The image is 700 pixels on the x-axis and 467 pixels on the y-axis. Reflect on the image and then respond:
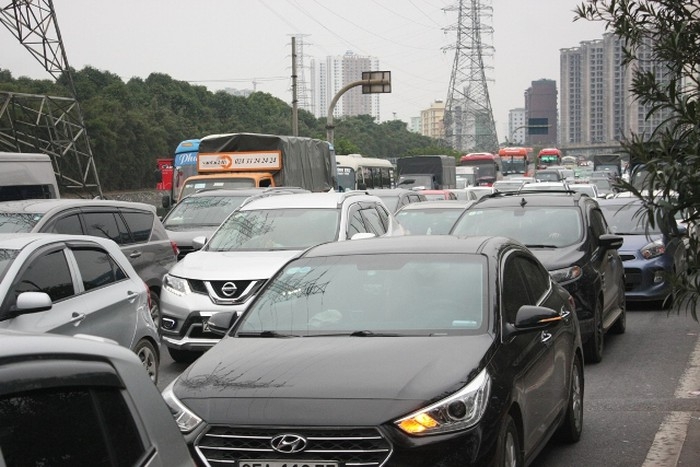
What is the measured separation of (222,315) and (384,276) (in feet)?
3.50

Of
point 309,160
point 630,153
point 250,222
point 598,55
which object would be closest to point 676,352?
point 250,222

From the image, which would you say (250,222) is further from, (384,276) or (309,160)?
(309,160)

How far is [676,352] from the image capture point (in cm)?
1275

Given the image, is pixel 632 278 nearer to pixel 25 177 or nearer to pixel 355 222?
pixel 355 222

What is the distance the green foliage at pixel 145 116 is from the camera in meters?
53.3

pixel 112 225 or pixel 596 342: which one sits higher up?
pixel 112 225

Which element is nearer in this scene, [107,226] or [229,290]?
[229,290]

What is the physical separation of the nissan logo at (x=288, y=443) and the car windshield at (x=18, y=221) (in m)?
7.61

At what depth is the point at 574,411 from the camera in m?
8.12

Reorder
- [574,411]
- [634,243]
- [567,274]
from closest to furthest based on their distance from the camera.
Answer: [574,411] < [567,274] < [634,243]

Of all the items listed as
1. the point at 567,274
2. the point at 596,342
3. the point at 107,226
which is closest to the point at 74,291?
the point at 107,226

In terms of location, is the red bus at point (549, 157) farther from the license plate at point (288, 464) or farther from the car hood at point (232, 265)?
the license plate at point (288, 464)

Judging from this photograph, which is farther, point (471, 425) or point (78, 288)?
point (78, 288)

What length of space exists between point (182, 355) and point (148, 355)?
2721 mm
